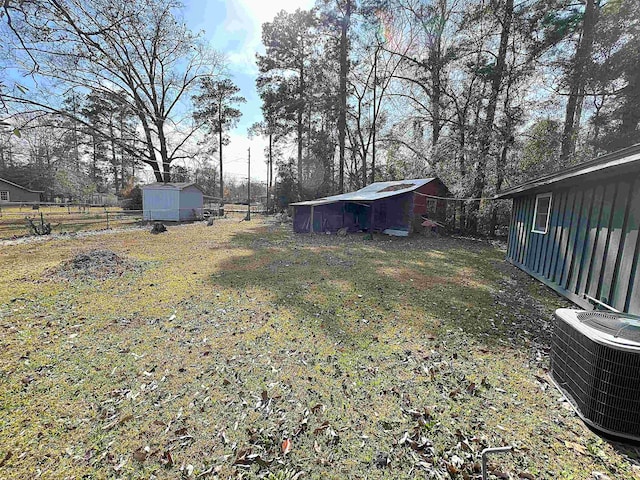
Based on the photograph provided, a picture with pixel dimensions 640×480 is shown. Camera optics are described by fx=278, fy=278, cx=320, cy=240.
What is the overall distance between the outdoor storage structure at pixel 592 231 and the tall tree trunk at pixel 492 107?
21.2ft

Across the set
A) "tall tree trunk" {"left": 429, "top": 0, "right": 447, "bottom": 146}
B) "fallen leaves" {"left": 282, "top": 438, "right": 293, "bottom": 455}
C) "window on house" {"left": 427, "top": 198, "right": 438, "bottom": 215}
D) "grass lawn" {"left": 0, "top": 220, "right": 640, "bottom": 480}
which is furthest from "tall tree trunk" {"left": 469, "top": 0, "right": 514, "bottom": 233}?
"fallen leaves" {"left": 282, "top": 438, "right": 293, "bottom": 455}

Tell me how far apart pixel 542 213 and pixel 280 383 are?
7554mm

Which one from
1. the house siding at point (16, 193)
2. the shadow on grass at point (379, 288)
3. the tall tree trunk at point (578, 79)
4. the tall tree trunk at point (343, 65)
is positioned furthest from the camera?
the house siding at point (16, 193)

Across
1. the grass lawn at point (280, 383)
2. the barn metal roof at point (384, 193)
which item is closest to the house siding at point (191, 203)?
the barn metal roof at point (384, 193)

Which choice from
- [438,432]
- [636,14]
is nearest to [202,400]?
[438,432]

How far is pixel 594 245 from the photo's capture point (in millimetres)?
4762

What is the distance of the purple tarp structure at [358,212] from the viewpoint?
566 inches

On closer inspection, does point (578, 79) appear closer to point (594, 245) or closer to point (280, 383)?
point (594, 245)

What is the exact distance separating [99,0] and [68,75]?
16.4m

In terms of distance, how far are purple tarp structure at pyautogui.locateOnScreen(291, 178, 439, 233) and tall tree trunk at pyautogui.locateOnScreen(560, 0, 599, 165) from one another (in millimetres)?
5351

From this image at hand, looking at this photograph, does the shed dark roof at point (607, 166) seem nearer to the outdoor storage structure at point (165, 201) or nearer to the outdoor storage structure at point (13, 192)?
the outdoor storage structure at point (165, 201)

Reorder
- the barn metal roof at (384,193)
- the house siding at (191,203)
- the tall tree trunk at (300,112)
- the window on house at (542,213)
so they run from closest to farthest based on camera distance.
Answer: the window on house at (542,213) → the barn metal roof at (384,193) → the house siding at (191,203) → the tall tree trunk at (300,112)

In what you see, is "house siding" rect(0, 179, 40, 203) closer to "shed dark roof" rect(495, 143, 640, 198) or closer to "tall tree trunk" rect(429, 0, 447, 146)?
"tall tree trunk" rect(429, 0, 447, 146)

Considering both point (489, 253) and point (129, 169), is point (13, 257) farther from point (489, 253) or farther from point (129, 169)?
point (129, 169)
